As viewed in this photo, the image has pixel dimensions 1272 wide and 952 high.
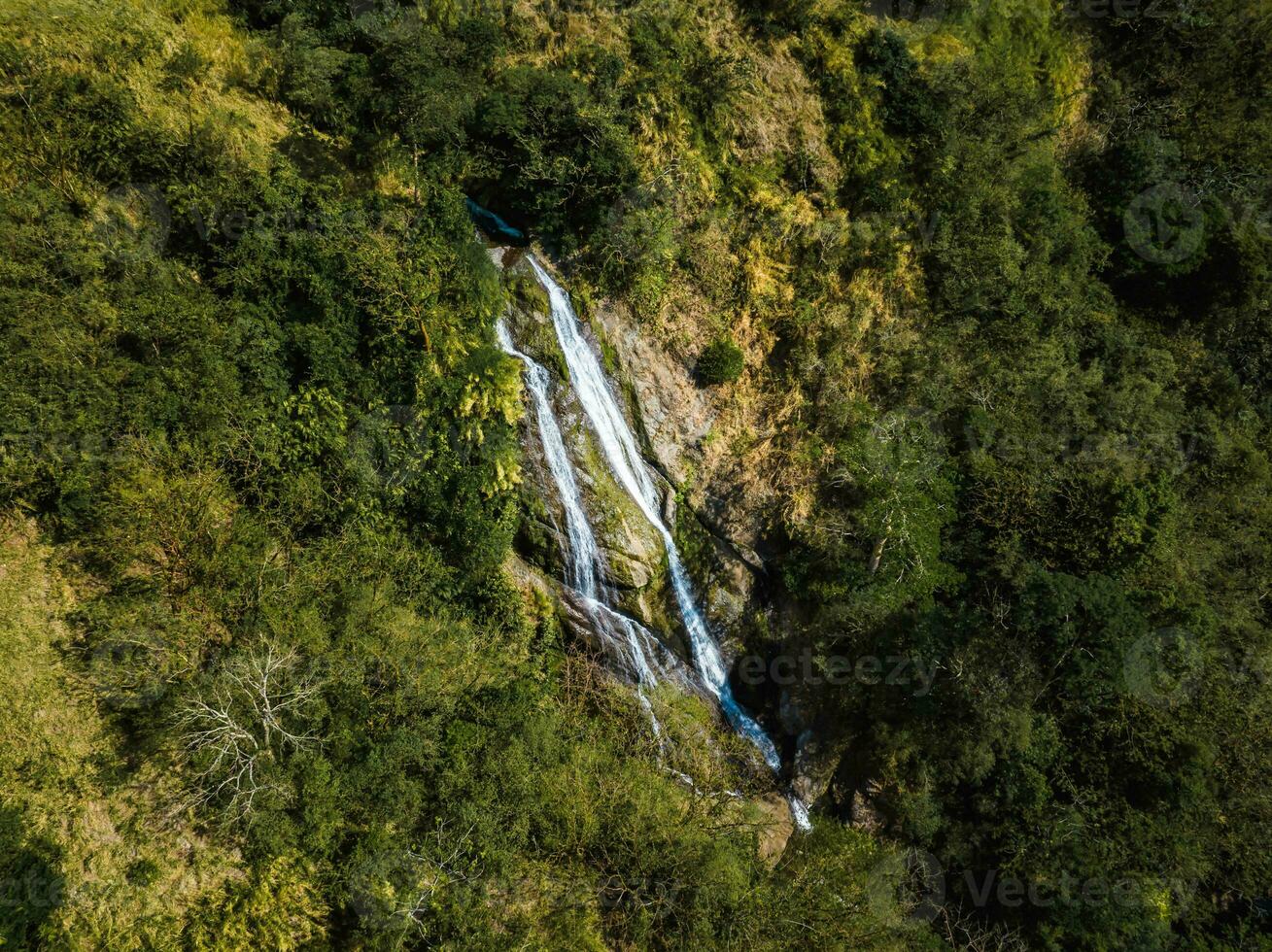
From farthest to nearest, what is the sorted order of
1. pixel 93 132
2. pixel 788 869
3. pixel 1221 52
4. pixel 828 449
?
pixel 1221 52 < pixel 828 449 < pixel 788 869 < pixel 93 132

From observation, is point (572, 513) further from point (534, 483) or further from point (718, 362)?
point (718, 362)

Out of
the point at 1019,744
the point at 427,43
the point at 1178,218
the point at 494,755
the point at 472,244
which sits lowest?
the point at 494,755

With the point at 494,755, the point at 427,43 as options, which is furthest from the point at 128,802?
→ the point at 427,43

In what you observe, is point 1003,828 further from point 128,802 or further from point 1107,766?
point 128,802

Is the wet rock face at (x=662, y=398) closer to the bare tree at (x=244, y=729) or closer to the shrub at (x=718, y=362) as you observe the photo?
the shrub at (x=718, y=362)

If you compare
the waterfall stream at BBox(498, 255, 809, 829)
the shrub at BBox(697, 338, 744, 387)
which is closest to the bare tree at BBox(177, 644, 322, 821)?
the waterfall stream at BBox(498, 255, 809, 829)

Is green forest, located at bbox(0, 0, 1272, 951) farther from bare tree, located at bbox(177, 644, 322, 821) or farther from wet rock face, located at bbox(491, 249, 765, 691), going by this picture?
wet rock face, located at bbox(491, 249, 765, 691)

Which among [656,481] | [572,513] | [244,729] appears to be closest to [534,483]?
[572,513]
